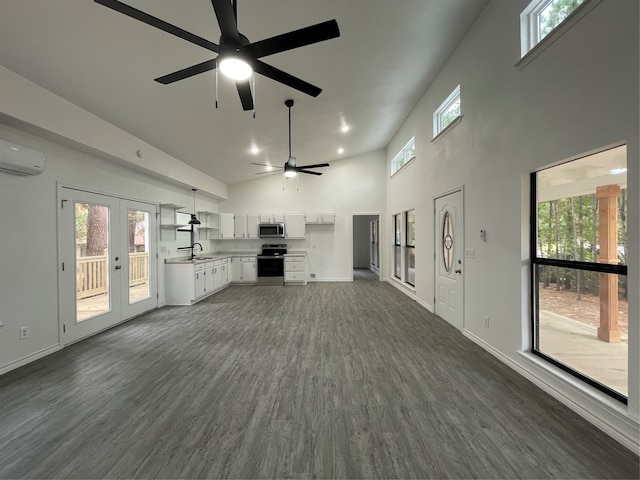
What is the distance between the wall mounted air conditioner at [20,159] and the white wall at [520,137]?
493cm

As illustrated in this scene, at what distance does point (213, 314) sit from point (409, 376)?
355 centimetres

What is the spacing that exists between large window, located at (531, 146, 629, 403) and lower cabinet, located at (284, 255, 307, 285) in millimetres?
5778

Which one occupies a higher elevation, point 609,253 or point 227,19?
point 227,19

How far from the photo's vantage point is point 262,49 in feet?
5.90

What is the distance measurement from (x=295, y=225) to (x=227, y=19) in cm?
644

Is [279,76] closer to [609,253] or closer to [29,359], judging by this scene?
[609,253]

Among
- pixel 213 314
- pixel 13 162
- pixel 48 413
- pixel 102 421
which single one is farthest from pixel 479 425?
pixel 13 162

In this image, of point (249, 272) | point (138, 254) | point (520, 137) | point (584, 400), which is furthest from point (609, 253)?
point (249, 272)

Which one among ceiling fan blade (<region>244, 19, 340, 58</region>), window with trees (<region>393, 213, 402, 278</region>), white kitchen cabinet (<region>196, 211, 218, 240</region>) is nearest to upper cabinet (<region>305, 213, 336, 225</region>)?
window with trees (<region>393, 213, 402, 278</region>)

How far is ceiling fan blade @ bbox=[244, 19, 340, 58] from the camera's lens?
1.61 m

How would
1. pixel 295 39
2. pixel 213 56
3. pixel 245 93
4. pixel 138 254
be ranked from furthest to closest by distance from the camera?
pixel 138 254 → pixel 213 56 → pixel 245 93 → pixel 295 39

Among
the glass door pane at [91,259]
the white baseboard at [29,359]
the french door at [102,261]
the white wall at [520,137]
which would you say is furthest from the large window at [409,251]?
the white baseboard at [29,359]

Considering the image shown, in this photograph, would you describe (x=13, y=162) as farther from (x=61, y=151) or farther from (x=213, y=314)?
(x=213, y=314)

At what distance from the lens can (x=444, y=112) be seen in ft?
14.7
